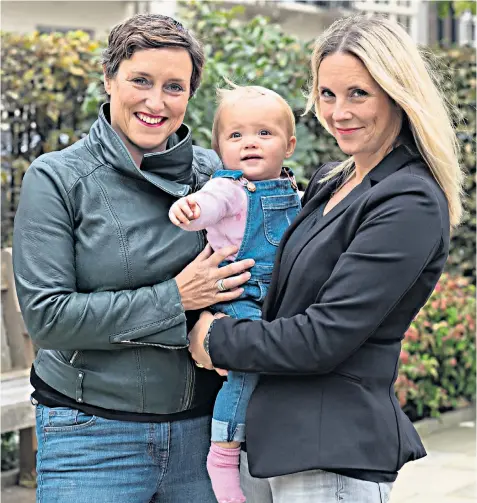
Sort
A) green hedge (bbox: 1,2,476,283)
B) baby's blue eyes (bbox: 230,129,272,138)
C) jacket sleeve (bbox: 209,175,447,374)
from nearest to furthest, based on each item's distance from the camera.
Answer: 1. jacket sleeve (bbox: 209,175,447,374)
2. baby's blue eyes (bbox: 230,129,272,138)
3. green hedge (bbox: 1,2,476,283)

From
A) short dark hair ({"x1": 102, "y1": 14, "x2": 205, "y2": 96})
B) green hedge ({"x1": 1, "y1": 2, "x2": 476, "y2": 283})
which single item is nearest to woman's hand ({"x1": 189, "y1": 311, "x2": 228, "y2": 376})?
short dark hair ({"x1": 102, "y1": 14, "x2": 205, "y2": 96})

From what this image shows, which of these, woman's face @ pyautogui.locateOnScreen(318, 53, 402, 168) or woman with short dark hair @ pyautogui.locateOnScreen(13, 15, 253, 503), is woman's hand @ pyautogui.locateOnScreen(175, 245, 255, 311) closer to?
woman with short dark hair @ pyautogui.locateOnScreen(13, 15, 253, 503)

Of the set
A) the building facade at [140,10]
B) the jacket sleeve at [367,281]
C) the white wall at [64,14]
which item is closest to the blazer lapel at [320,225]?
the jacket sleeve at [367,281]

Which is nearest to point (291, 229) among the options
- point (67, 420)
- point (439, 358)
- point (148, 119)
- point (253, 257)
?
point (253, 257)

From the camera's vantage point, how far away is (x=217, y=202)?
2535 mm

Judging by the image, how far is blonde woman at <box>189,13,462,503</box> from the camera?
2.16 m

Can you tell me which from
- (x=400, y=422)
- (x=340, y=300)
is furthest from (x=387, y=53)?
(x=400, y=422)

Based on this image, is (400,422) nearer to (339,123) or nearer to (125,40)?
(339,123)

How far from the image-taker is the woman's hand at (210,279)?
8.13ft

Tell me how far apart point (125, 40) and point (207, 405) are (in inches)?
39.5

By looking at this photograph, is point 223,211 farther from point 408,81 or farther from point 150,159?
point 408,81

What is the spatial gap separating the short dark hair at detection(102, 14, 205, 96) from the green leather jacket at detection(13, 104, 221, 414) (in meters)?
0.17

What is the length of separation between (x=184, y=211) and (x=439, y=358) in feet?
14.9

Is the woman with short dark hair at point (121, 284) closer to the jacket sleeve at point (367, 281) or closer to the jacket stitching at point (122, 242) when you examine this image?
the jacket stitching at point (122, 242)
